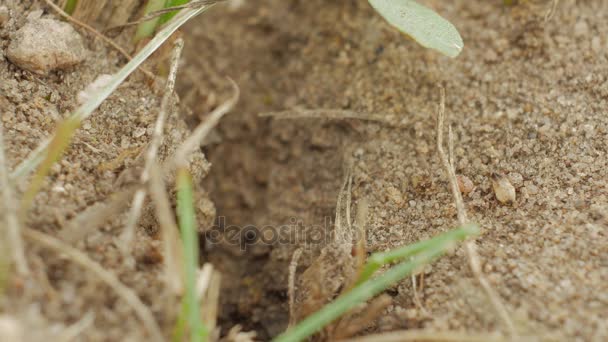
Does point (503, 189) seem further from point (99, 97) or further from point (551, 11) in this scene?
point (99, 97)

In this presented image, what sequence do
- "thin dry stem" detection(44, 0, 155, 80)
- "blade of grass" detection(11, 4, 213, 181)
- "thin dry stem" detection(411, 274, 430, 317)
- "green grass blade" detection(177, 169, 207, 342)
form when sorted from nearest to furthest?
"green grass blade" detection(177, 169, 207, 342) → "blade of grass" detection(11, 4, 213, 181) → "thin dry stem" detection(411, 274, 430, 317) → "thin dry stem" detection(44, 0, 155, 80)

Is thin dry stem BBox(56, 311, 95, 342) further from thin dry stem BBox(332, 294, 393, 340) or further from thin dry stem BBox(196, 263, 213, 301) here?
thin dry stem BBox(332, 294, 393, 340)

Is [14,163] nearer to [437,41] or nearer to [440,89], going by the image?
[437,41]

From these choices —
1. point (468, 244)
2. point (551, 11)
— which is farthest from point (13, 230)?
point (551, 11)

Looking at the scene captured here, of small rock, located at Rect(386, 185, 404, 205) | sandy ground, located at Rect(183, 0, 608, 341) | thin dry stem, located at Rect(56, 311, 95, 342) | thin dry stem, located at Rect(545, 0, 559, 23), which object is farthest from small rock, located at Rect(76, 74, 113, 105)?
thin dry stem, located at Rect(545, 0, 559, 23)

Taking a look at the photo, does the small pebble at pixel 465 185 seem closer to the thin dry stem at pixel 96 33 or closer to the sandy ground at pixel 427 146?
the sandy ground at pixel 427 146

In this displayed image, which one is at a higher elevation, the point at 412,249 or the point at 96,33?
the point at 96,33

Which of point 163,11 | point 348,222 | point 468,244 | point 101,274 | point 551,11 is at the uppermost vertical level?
point 163,11
